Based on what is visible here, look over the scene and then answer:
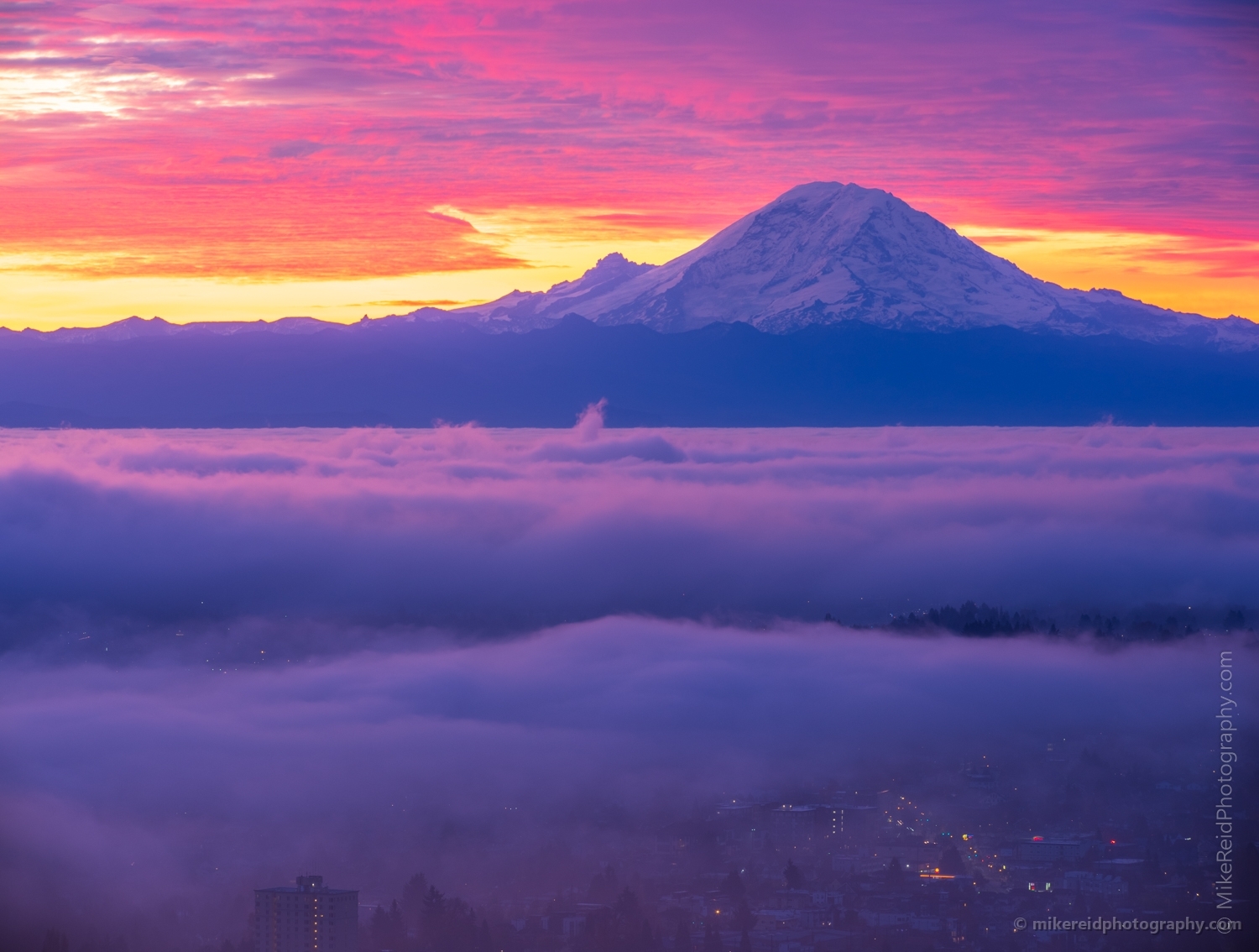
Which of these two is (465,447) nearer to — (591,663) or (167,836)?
(591,663)

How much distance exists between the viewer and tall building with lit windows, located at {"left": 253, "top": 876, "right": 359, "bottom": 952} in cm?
2688

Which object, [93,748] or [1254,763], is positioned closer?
[1254,763]

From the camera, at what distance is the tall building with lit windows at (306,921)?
26875mm

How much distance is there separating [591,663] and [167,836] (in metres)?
28.4

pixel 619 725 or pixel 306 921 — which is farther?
pixel 619 725

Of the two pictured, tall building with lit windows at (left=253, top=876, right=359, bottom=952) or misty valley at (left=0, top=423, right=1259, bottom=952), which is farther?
misty valley at (left=0, top=423, right=1259, bottom=952)

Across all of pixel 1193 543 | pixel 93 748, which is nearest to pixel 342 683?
pixel 93 748

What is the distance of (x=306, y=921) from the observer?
27406 millimetres

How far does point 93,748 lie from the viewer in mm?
43781

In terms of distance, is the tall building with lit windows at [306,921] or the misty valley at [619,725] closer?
the tall building with lit windows at [306,921]

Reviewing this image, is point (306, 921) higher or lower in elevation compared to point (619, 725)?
lower

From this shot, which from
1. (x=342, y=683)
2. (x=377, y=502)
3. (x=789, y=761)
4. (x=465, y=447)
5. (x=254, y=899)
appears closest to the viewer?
(x=254, y=899)

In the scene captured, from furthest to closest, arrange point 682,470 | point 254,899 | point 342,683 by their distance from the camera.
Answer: point 682,470 → point 342,683 → point 254,899

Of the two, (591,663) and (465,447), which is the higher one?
(465,447)
